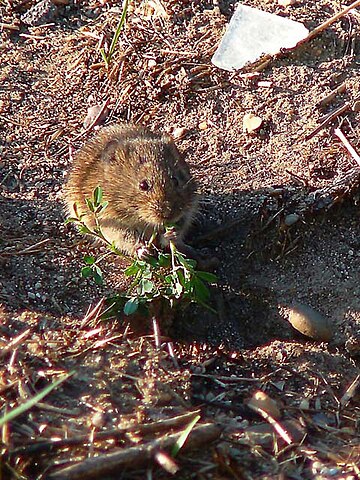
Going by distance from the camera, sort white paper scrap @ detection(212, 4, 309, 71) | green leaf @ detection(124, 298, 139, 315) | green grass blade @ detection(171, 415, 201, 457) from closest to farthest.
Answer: green grass blade @ detection(171, 415, 201, 457) → green leaf @ detection(124, 298, 139, 315) → white paper scrap @ detection(212, 4, 309, 71)

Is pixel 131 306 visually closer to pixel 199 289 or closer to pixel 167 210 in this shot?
pixel 199 289

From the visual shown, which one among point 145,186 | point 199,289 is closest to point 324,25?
point 145,186

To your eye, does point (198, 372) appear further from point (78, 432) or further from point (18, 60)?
point (18, 60)

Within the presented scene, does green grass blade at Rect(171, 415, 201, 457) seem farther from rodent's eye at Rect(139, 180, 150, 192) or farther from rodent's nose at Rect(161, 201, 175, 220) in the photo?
rodent's eye at Rect(139, 180, 150, 192)

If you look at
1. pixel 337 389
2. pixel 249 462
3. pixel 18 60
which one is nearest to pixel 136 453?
pixel 249 462

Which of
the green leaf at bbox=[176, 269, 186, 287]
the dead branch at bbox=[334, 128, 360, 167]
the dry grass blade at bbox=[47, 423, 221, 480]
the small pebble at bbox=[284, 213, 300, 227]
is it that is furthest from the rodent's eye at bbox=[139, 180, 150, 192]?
the dry grass blade at bbox=[47, 423, 221, 480]

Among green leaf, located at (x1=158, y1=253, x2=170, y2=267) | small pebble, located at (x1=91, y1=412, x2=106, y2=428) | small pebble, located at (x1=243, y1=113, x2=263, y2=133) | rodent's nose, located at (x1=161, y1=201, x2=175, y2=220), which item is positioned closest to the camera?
small pebble, located at (x1=91, y1=412, x2=106, y2=428)

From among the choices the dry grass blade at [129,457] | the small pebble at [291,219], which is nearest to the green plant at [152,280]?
the small pebble at [291,219]

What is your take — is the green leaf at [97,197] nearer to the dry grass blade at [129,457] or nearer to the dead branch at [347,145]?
the dry grass blade at [129,457]

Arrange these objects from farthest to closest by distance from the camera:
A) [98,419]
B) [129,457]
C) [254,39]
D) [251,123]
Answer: [254,39]
[251,123]
[98,419]
[129,457]
